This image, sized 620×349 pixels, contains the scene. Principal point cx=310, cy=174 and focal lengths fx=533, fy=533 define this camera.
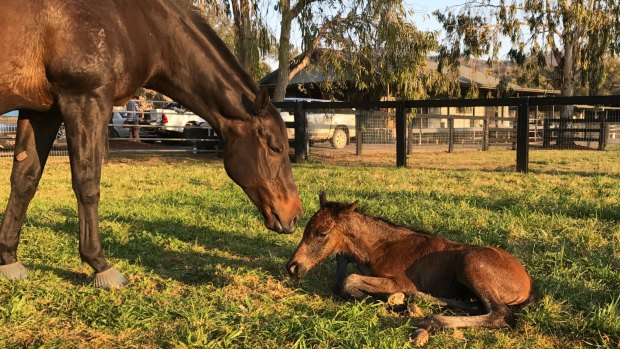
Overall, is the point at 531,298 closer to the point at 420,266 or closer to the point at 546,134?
the point at 420,266

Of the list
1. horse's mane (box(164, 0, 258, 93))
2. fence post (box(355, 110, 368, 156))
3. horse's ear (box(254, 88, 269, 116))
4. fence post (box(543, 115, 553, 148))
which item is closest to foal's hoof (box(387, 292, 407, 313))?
horse's ear (box(254, 88, 269, 116))

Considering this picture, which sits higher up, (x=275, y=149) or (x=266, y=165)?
(x=275, y=149)

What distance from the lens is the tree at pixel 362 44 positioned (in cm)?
1502

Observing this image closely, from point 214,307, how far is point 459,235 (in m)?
2.70

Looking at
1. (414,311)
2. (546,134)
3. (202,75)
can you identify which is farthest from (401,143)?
(546,134)

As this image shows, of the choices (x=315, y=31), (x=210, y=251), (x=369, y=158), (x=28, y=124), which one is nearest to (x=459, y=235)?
(x=210, y=251)

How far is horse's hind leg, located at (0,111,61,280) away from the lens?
148 inches

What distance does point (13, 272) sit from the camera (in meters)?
3.75

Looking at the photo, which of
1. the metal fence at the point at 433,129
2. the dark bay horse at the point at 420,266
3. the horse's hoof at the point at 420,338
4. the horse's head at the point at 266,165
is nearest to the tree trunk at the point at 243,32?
the metal fence at the point at 433,129

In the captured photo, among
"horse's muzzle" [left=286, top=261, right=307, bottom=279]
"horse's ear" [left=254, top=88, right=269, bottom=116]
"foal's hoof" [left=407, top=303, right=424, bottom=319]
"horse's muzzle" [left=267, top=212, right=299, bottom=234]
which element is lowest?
"foal's hoof" [left=407, top=303, right=424, bottom=319]

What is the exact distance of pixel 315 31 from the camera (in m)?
15.3

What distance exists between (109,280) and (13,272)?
0.78 m

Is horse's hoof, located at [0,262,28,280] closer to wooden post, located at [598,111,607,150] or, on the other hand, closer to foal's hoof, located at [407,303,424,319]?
foal's hoof, located at [407,303,424,319]

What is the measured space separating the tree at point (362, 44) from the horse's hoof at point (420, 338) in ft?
41.5
